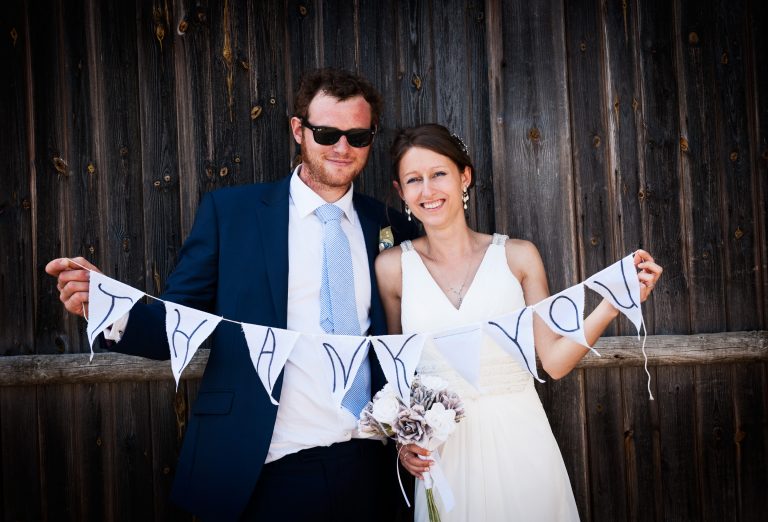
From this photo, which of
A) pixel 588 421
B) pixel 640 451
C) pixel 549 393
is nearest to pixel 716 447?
pixel 640 451

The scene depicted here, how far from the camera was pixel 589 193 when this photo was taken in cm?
311

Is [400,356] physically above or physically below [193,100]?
below

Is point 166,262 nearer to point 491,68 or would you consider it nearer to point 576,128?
point 491,68

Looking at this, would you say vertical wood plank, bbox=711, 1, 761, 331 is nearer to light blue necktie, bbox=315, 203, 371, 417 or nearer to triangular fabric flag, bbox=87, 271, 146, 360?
light blue necktie, bbox=315, 203, 371, 417

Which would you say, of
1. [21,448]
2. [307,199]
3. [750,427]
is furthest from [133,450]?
[750,427]

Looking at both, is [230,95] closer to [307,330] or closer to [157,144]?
[157,144]

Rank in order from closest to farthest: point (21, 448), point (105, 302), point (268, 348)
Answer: point (105, 302)
point (268, 348)
point (21, 448)

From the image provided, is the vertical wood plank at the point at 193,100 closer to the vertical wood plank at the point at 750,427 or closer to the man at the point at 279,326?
the man at the point at 279,326

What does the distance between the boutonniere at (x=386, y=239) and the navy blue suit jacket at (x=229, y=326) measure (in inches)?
9.2

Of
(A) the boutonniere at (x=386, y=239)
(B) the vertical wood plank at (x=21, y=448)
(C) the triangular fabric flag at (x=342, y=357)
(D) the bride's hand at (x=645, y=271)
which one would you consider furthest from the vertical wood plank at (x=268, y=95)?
(D) the bride's hand at (x=645, y=271)

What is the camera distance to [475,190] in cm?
313

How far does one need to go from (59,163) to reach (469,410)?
251 centimetres

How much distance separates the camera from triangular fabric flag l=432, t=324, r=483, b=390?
80.9 inches

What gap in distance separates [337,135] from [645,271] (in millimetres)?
1355
